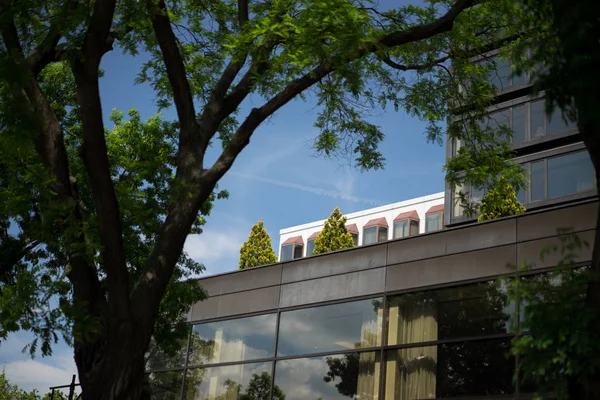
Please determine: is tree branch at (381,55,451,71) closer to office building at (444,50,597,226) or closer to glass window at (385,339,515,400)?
glass window at (385,339,515,400)

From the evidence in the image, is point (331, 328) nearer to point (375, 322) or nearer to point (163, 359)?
point (375, 322)

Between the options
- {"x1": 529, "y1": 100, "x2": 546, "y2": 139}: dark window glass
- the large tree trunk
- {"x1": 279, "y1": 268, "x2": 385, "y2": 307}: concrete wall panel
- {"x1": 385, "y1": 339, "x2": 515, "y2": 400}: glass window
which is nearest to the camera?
the large tree trunk

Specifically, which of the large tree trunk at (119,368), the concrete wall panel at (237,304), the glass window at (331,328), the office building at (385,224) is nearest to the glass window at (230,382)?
the glass window at (331,328)

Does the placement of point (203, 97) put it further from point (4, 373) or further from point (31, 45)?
point (4, 373)

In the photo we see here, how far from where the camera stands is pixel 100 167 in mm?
10711

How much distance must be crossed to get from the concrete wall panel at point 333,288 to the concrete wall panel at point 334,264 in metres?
0.14

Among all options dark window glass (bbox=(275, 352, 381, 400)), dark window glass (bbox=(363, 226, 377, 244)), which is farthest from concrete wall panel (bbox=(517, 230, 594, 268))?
dark window glass (bbox=(363, 226, 377, 244))

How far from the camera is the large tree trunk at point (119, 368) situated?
400 inches

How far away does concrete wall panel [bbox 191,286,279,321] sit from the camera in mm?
23234

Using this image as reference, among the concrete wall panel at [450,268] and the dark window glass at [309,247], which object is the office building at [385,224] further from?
the concrete wall panel at [450,268]

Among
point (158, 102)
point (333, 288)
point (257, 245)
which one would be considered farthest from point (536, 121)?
point (257, 245)

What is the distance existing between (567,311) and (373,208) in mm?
66834

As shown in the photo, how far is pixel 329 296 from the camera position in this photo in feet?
70.9

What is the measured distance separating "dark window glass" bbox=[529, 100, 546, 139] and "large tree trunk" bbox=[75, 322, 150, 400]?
23041mm
